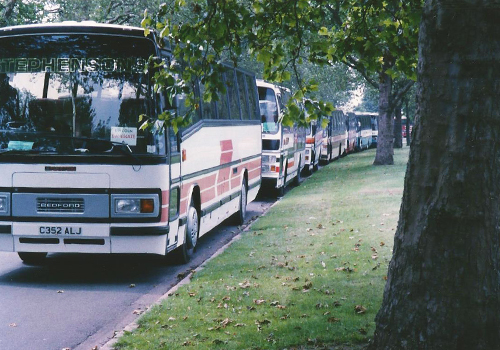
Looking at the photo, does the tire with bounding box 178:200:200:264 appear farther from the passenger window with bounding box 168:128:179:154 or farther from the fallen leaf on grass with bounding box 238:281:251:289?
the fallen leaf on grass with bounding box 238:281:251:289

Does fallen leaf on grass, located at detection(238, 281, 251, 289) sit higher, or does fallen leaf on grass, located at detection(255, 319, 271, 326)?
fallen leaf on grass, located at detection(255, 319, 271, 326)

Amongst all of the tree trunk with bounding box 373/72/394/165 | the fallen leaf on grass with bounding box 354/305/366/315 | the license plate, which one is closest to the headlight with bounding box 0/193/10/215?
the license plate

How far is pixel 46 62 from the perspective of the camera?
9.68 m

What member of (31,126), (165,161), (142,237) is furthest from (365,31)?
(31,126)

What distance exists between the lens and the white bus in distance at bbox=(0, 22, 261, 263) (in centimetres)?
939

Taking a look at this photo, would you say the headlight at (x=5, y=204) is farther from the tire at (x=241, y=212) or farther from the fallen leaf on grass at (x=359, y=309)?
the tire at (x=241, y=212)

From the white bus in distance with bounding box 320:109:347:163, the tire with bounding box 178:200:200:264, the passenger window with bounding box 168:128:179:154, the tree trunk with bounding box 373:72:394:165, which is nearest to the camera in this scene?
the passenger window with bounding box 168:128:179:154

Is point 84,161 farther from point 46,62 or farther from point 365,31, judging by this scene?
point 365,31

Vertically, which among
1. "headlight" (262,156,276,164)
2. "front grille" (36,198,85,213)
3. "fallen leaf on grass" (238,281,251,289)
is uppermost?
"front grille" (36,198,85,213)

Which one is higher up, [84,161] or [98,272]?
[84,161]

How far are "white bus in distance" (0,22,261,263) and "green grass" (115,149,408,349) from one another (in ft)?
4.19

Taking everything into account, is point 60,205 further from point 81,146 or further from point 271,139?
point 271,139

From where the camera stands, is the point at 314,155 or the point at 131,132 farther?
the point at 314,155

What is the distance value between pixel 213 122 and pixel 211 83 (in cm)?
477
